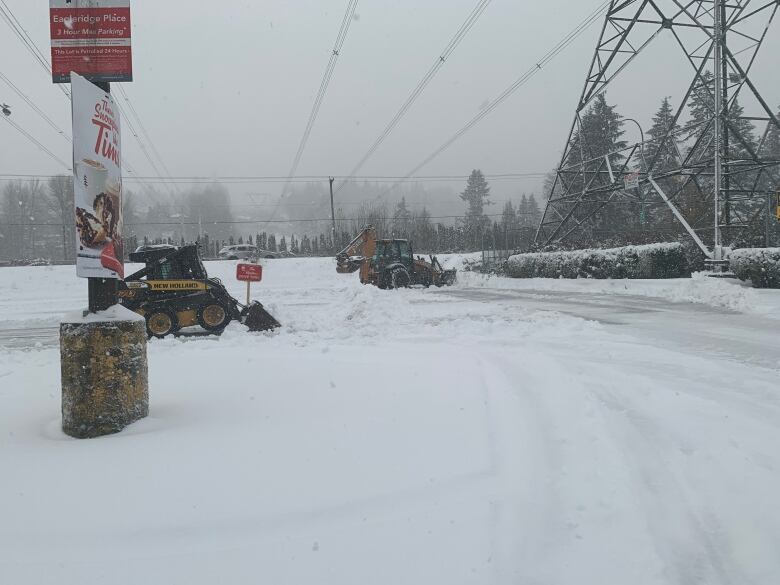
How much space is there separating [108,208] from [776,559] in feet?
15.4

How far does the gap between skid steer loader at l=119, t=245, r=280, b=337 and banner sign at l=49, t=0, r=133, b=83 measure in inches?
280

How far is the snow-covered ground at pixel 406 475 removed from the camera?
227cm

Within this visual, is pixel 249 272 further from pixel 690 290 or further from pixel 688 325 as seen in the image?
pixel 690 290

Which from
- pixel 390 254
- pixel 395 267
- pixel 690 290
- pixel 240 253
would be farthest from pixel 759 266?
pixel 240 253

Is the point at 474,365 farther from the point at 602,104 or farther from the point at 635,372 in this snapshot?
the point at 602,104

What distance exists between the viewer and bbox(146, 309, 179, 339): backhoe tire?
10.6 metres

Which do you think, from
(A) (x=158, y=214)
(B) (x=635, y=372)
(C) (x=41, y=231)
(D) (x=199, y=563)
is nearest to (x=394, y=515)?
(D) (x=199, y=563)

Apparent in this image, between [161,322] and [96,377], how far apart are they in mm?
7617

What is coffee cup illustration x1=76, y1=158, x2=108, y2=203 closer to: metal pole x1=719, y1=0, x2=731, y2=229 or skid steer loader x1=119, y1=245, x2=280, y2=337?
skid steer loader x1=119, y1=245, x2=280, y2=337

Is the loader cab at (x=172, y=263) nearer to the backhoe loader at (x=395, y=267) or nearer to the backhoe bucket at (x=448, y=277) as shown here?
the backhoe loader at (x=395, y=267)

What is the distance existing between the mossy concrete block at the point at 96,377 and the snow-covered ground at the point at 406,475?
0.47 feet

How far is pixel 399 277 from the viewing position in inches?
853

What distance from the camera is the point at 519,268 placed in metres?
26.9

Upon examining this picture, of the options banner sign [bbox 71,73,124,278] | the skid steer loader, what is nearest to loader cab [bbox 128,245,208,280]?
the skid steer loader
